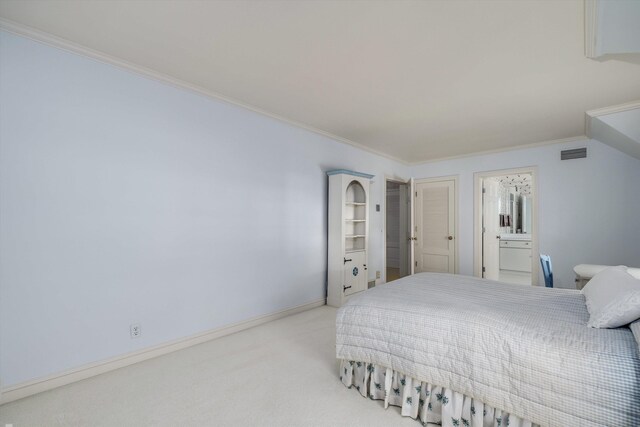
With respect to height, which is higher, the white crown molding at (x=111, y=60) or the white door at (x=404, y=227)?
the white crown molding at (x=111, y=60)

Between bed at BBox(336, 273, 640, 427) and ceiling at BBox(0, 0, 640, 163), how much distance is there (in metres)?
1.53

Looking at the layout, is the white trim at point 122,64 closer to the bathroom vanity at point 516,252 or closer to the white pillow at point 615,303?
the bathroom vanity at point 516,252

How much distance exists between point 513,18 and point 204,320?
339 centimetres

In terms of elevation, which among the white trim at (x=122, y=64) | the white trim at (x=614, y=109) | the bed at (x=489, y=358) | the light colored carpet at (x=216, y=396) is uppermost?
the white trim at (x=122, y=64)

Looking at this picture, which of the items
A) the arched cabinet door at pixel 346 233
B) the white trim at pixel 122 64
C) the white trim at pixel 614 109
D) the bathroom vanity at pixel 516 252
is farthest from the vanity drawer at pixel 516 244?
the arched cabinet door at pixel 346 233

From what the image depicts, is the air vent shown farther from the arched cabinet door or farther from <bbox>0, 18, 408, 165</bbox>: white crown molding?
<bbox>0, 18, 408, 165</bbox>: white crown molding

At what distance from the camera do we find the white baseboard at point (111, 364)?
1879mm

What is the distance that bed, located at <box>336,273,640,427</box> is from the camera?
1.22 meters

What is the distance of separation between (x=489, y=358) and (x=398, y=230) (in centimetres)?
550

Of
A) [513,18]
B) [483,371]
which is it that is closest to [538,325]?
[483,371]

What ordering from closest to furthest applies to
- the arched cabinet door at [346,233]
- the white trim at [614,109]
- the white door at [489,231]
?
the white trim at [614,109] → the arched cabinet door at [346,233] → the white door at [489,231]

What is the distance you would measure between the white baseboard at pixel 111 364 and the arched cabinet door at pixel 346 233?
45.6 inches

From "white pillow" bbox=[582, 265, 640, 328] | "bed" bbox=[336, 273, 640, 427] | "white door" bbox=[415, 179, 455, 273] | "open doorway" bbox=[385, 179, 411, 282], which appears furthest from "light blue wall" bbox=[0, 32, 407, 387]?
"open doorway" bbox=[385, 179, 411, 282]

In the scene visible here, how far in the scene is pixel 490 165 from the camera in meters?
5.01
